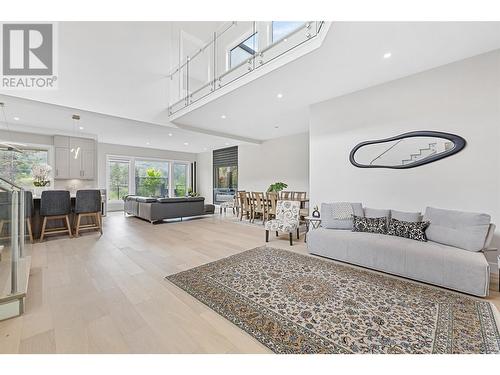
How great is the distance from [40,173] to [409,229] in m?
7.12

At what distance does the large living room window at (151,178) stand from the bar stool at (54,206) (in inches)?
208

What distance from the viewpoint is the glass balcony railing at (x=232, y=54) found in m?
2.96

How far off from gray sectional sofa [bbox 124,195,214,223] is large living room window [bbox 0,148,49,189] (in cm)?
263

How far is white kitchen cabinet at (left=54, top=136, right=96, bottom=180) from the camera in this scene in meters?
6.43

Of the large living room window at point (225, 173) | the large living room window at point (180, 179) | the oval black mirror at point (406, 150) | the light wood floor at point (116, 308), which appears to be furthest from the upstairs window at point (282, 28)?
the large living room window at point (180, 179)

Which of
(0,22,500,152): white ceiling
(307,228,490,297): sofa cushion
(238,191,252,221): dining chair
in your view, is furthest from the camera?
(238,191,252,221): dining chair

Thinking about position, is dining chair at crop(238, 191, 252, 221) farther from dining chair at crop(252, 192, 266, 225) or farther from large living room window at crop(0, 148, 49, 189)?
large living room window at crop(0, 148, 49, 189)

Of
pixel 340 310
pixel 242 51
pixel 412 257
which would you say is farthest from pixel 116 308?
pixel 242 51

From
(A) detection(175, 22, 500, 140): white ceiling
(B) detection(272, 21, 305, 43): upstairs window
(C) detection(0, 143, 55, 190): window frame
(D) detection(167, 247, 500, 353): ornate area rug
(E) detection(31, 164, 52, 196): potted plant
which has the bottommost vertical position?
(D) detection(167, 247, 500, 353): ornate area rug

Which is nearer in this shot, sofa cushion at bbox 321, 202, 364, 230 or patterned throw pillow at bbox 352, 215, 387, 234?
patterned throw pillow at bbox 352, 215, 387, 234

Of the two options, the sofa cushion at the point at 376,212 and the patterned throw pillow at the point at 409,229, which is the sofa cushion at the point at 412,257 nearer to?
the patterned throw pillow at the point at 409,229

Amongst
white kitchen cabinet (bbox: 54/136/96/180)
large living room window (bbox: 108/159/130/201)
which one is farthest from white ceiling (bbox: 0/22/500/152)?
large living room window (bbox: 108/159/130/201)
